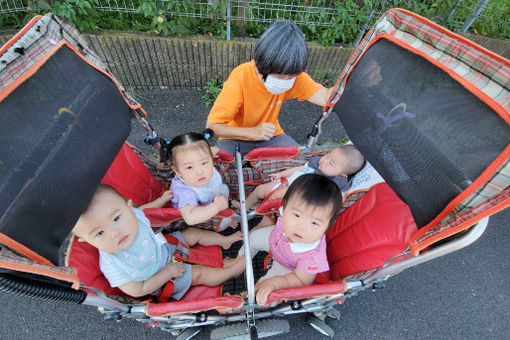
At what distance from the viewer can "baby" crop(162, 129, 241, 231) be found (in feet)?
5.16

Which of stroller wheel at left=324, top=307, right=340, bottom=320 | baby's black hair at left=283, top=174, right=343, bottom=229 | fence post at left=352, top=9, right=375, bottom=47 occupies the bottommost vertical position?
stroller wheel at left=324, top=307, right=340, bottom=320

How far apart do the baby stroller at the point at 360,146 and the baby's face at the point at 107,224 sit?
108mm

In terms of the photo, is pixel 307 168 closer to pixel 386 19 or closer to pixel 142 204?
pixel 386 19

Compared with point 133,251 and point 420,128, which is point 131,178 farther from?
point 420,128

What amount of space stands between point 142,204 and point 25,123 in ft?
3.29

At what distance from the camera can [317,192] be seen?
1.32 meters

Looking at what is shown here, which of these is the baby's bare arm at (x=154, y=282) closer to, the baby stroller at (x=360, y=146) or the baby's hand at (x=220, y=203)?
the baby stroller at (x=360, y=146)

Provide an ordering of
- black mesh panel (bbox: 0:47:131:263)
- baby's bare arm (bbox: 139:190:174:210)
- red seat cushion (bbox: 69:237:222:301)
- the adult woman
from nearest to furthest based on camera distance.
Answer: black mesh panel (bbox: 0:47:131:263) → red seat cushion (bbox: 69:237:222:301) → the adult woman → baby's bare arm (bbox: 139:190:174:210)

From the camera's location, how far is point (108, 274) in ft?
4.25

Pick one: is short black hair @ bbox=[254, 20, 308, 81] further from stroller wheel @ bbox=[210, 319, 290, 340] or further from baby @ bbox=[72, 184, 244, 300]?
stroller wheel @ bbox=[210, 319, 290, 340]

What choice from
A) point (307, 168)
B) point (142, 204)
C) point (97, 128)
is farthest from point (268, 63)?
point (142, 204)

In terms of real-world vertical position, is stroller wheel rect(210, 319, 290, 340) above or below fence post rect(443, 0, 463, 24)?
below

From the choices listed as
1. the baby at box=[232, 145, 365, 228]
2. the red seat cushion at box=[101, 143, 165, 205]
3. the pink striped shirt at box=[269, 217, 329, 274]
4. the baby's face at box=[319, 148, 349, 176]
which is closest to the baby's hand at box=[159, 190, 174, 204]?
the red seat cushion at box=[101, 143, 165, 205]

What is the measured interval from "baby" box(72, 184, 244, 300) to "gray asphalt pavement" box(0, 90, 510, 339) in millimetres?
587
